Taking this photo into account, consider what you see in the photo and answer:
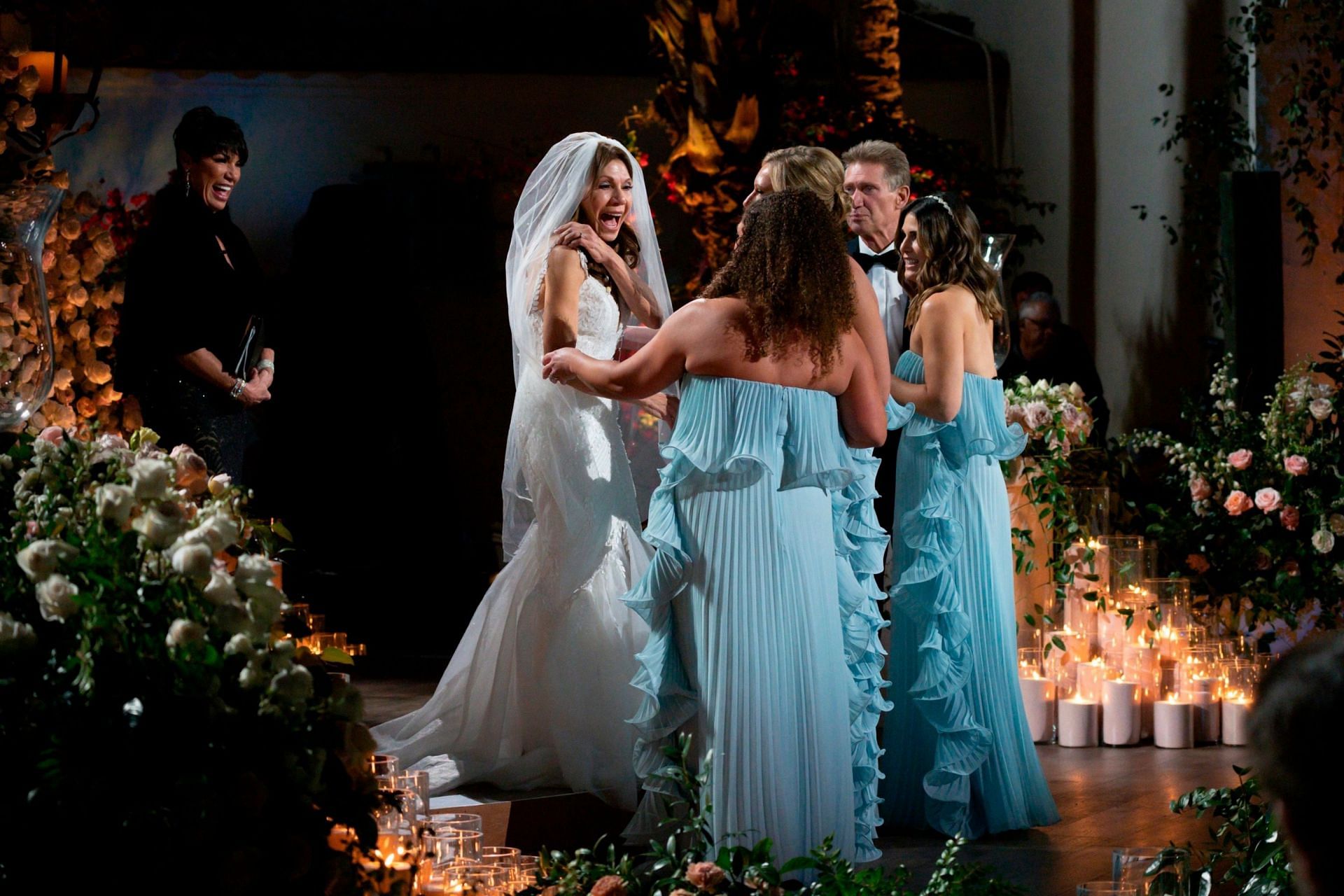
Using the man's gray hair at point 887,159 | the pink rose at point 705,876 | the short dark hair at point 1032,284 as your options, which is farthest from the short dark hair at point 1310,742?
the short dark hair at point 1032,284

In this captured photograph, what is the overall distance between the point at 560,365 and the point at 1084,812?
2160 millimetres

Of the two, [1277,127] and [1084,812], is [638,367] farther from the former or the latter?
[1277,127]

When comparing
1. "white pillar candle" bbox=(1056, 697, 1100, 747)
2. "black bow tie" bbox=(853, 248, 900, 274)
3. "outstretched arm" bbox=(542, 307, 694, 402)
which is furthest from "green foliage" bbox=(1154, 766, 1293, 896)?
"white pillar candle" bbox=(1056, 697, 1100, 747)

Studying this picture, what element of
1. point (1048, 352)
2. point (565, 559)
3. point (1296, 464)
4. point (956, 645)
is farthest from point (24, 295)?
point (1048, 352)

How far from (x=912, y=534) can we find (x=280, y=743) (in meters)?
2.88

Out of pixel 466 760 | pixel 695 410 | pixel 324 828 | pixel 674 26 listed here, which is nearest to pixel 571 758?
pixel 466 760

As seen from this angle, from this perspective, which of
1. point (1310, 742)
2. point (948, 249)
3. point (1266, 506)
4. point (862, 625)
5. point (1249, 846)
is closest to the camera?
point (1310, 742)

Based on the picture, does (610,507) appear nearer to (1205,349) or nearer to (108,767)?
(108,767)

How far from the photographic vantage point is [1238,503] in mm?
5816

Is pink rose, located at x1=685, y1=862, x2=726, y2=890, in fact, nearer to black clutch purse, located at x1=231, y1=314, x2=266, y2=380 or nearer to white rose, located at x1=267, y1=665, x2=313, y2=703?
white rose, located at x1=267, y1=665, x2=313, y2=703

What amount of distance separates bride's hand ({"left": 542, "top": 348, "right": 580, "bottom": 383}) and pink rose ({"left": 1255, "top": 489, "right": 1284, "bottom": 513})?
10.2ft

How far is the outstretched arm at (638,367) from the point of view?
3.53 meters

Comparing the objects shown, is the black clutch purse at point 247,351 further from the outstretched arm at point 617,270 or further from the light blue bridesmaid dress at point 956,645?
the light blue bridesmaid dress at point 956,645

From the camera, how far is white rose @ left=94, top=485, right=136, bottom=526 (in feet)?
5.88
